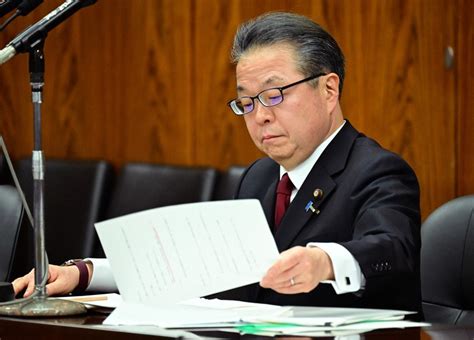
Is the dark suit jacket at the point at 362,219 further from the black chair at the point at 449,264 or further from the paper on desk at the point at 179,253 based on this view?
the paper on desk at the point at 179,253

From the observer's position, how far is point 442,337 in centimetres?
202

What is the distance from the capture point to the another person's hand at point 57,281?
270cm

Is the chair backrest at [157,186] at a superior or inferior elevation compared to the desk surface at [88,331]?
inferior

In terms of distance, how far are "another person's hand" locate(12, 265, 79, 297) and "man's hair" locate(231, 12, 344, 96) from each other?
0.77 meters

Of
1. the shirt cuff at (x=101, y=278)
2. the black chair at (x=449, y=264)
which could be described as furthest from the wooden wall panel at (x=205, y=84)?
the shirt cuff at (x=101, y=278)

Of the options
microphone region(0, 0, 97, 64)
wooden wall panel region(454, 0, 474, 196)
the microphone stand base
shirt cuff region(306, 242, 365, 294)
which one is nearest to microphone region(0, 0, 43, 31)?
microphone region(0, 0, 97, 64)

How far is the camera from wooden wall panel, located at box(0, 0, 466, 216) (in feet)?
14.4

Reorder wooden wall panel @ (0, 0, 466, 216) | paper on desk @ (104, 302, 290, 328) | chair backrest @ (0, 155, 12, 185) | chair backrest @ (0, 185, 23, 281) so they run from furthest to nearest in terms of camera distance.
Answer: chair backrest @ (0, 155, 12, 185) → wooden wall panel @ (0, 0, 466, 216) → chair backrest @ (0, 185, 23, 281) → paper on desk @ (104, 302, 290, 328)

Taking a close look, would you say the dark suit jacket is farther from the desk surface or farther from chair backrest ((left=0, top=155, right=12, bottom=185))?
chair backrest ((left=0, top=155, right=12, bottom=185))

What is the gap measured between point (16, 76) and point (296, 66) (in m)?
3.57

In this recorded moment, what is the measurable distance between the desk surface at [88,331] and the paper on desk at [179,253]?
0.29ft

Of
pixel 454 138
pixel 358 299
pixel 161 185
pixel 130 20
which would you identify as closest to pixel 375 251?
pixel 358 299

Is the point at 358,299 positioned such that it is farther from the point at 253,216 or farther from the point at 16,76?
the point at 16,76

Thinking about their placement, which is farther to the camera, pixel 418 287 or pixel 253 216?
pixel 418 287
